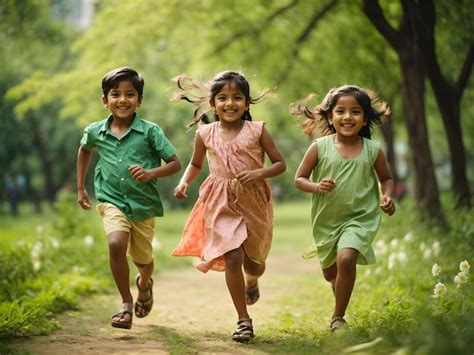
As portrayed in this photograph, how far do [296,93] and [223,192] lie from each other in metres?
12.4

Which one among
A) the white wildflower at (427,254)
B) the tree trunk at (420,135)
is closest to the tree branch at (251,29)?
the tree trunk at (420,135)

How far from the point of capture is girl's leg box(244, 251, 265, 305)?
598 centimetres

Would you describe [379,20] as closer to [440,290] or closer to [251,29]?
[440,290]

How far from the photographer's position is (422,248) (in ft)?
27.0

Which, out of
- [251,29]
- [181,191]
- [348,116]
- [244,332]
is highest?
[251,29]

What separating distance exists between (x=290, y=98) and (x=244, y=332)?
43.1 feet

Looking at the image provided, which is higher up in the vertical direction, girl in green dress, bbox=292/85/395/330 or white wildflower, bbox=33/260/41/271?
girl in green dress, bbox=292/85/395/330

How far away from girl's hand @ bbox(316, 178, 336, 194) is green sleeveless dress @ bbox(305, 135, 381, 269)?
177mm

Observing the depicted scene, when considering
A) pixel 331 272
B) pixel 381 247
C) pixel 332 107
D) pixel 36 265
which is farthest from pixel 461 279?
pixel 36 265

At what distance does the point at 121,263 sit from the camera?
5723 millimetres

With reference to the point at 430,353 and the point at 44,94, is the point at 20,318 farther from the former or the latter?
the point at 44,94

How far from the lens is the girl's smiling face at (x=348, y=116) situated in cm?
552

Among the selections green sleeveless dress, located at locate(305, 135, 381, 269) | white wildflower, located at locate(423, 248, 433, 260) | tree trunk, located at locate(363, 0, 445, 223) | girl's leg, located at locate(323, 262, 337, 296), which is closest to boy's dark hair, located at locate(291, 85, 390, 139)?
green sleeveless dress, located at locate(305, 135, 381, 269)

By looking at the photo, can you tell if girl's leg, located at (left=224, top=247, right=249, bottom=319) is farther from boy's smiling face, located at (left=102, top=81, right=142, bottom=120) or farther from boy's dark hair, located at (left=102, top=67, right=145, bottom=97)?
boy's dark hair, located at (left=102, top=67, right=145, bottom=97)
